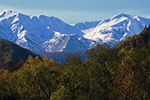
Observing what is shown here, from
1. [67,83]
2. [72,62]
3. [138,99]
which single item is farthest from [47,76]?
[138,99]

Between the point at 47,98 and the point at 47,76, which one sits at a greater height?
the point at 47,76

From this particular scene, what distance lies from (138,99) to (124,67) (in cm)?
920

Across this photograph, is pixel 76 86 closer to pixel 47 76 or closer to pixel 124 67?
pixel 47 76

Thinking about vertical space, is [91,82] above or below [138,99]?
above

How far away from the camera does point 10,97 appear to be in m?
65.8

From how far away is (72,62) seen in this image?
62812mm


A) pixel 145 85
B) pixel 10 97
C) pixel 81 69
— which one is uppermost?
pixel 81 69

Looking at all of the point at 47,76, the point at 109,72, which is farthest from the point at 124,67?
the point at 47,76

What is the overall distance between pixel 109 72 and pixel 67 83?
13881 millimetres

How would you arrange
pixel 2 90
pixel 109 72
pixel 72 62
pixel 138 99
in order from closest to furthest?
pixel 138 99 → pixel 109 72 → pixel 72 62 → pixel 2 90

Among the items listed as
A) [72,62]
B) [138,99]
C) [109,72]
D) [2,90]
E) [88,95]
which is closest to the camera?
[138,99]

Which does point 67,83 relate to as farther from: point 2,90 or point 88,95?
point 2,90

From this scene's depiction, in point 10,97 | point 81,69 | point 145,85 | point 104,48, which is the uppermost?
point 104,48

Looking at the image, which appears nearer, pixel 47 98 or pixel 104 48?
pixel 47 98
